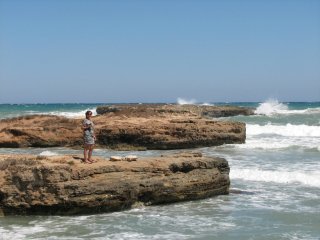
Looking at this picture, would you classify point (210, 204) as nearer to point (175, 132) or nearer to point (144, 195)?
point (144, 195)

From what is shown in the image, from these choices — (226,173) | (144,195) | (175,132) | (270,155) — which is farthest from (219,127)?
(144,195)

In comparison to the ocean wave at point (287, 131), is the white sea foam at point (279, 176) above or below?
below

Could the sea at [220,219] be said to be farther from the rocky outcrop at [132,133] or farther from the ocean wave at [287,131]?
the ocean wave at [287,131]

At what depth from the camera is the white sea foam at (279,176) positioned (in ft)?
41.1

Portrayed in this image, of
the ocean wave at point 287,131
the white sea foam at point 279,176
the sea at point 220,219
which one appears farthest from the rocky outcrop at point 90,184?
the ocean wave at point 287,131

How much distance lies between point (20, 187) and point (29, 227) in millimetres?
861

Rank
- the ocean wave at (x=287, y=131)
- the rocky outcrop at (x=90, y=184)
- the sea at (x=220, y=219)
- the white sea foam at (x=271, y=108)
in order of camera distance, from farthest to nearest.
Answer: the white sea foam at (x=271, y=108)
the ocean wave at (x=287, y=131)
the rocky outcrop at (x=90, y=184)
the sea at (x=220, y=219)

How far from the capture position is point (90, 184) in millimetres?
8922

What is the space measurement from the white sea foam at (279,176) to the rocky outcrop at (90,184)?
3.12 metres

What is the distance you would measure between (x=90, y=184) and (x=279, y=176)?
584 centimetres

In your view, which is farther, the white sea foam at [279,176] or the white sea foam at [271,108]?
the white sea foam at [271,108]

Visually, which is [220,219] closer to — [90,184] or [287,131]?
[90,184]

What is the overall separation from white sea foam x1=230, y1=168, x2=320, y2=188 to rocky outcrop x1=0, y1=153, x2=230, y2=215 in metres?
3.12

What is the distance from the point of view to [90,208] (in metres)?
9.02
